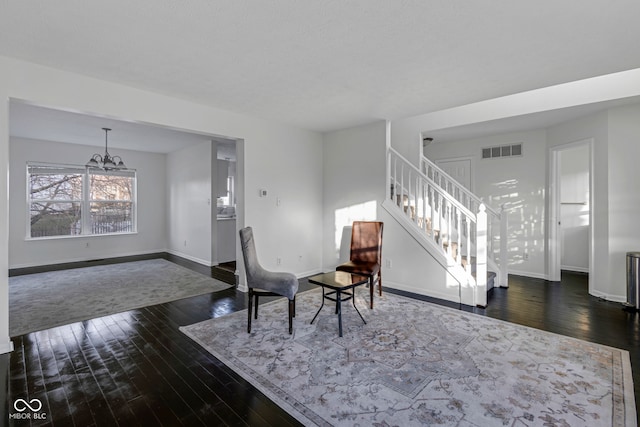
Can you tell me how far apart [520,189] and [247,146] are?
4857mm

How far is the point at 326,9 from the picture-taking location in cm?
200

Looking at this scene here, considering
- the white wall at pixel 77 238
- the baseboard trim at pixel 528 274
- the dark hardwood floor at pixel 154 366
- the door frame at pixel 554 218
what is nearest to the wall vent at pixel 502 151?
the door frame at pixel 554 218

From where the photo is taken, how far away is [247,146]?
448 centimetres

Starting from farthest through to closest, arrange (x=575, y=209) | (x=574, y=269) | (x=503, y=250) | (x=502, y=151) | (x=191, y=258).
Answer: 1. (x=191, y=258)
2. (x=575, y=209)
3. (x=574, y=269)
4. (x=502, y=151)
5. (x=503, y=250)

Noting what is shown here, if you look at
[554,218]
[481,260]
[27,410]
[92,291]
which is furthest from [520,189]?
[92,291]

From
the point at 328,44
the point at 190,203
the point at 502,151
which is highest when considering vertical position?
the point at 328,44

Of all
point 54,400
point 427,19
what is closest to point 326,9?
point 427,19

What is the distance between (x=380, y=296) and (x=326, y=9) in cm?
340

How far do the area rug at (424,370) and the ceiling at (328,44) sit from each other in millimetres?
2576

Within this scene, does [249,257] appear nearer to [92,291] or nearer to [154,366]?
[154,366]

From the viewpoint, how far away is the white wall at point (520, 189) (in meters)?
5.27

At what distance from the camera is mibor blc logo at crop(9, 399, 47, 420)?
185 cm

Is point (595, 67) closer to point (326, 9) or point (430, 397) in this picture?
point (326, 9)

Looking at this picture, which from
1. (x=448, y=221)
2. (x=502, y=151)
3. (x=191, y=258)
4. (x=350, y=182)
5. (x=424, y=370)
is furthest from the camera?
(x=191, y=258)
